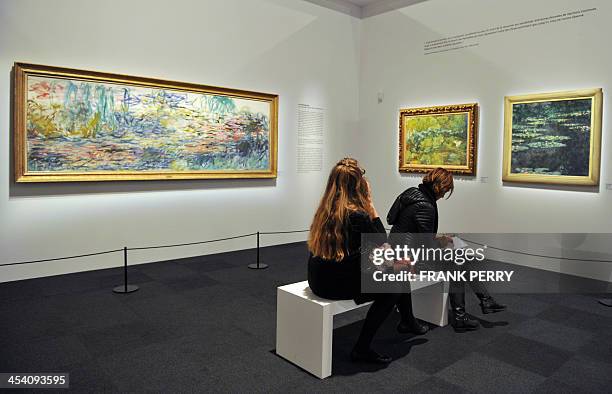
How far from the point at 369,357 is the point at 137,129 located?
6.20 m

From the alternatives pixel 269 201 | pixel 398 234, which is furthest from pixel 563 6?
pixel 269 201

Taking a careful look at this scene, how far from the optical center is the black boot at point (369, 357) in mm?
4891

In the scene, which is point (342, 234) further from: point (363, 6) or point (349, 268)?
point (363, 6)

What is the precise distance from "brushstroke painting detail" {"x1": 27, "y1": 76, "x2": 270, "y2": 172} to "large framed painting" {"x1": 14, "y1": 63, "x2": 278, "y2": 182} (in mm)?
15

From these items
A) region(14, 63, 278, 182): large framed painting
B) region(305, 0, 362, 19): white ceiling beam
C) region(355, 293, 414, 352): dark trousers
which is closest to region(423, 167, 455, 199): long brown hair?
region(355, 293, 414, 352): dark trousers

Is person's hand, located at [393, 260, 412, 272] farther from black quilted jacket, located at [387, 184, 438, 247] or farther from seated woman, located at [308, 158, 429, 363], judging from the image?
black quilted jacket, located at [387, 184, 438, 247]

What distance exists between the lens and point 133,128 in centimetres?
→ 878

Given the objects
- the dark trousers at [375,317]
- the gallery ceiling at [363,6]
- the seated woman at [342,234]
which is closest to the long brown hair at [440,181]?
the seated woman at [342,234]

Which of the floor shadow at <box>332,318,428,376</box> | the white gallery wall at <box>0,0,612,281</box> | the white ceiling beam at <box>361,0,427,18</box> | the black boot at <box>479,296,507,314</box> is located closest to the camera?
the floor shadow at <box>332,318,428,376</box>

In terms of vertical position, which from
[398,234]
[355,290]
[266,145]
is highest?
[266,145]

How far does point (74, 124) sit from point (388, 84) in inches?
288

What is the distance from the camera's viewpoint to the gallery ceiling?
11.6 m

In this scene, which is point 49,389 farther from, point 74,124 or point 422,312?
point 74,124

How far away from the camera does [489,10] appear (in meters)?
9.73
